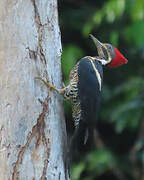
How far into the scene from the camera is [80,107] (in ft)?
10.9

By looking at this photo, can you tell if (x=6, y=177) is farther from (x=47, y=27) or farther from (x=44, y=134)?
(x=47, y=27)

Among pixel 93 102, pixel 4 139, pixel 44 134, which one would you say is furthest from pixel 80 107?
pixel 4 139

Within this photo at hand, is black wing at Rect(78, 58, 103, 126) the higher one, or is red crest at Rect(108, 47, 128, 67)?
red crest at Rect(108, 47, 128, 67)

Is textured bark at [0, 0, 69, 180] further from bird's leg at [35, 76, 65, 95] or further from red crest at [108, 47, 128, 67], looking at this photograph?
red crest at [108, 47, 128, 67]

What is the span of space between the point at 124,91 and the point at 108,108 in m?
0.29

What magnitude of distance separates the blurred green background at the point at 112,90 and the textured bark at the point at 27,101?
6.15ft

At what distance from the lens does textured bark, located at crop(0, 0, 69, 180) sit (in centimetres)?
278

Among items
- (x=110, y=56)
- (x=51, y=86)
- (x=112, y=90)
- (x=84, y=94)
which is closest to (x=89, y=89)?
(x=84, y=94)

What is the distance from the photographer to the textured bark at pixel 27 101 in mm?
2779

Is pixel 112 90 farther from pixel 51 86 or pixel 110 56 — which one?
pixel 51 86

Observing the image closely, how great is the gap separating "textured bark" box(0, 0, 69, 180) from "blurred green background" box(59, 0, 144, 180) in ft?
6.15

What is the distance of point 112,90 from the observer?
5.46 meters

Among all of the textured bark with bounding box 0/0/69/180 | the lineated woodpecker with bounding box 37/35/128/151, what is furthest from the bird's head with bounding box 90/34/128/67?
the textured bark with bounding box 0/0/69/180

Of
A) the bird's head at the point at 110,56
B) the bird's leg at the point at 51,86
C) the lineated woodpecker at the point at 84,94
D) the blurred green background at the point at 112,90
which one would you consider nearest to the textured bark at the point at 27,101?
the bird's leg at the point at 51,86
